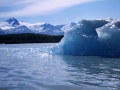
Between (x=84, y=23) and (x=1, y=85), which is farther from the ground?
(x=84, y=23)

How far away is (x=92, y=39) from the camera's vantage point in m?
18.0

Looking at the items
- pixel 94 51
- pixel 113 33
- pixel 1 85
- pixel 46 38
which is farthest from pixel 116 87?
pixel 46 38

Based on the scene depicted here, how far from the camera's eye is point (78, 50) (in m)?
18.9

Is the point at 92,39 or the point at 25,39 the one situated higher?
the point at 25,39

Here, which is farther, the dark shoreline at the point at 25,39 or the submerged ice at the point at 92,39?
the dark shoreline at the point at 25,39

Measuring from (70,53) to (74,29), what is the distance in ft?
8.17

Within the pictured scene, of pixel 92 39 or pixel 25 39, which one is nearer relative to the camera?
pixel 92 39

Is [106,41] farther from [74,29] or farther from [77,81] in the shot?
[77,81]

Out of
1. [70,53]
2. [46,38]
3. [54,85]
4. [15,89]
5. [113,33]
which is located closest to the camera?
[15,89]

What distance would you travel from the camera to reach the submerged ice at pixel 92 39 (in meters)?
17.1

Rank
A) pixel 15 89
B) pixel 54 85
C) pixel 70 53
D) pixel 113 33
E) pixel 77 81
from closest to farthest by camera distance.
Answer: pixel 15 89 < pixel 54 85 < pixel 77 81 < pixel 113 33 < pixel 70 53

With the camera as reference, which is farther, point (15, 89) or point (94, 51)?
point (94, 51)

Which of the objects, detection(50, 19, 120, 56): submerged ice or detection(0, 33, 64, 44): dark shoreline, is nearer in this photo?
detection(50, 19, 120, 56): submerged ice

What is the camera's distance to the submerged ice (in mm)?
17062
